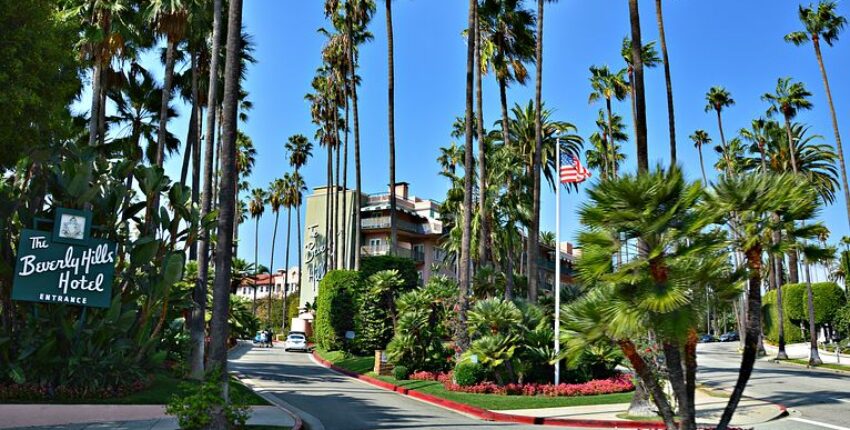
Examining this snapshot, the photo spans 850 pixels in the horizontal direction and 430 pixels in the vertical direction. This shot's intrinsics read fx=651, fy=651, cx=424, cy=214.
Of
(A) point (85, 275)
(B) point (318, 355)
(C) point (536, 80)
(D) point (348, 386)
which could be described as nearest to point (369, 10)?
(C) point (536, 80)

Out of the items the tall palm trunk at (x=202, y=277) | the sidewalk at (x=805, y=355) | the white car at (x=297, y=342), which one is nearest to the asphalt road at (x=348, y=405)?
the tall palm trunk at (x=202, y=277)

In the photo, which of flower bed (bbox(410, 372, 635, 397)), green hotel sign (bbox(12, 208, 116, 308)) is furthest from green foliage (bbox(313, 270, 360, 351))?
green hotel sign (bbox(12, 208, 116, 308))

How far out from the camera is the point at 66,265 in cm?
1537

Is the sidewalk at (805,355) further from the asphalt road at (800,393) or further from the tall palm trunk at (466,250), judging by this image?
the tall palm trunk at (466,250)

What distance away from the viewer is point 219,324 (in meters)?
12.8

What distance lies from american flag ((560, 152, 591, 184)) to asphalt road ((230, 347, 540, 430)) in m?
9.02

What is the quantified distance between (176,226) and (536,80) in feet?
54.1

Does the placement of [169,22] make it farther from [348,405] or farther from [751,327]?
[751,327]

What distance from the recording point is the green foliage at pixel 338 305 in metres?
36.7

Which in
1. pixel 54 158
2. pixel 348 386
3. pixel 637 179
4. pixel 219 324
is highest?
pixel 54 158

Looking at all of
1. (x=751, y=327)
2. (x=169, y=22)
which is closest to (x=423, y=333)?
(x=169, y=22)

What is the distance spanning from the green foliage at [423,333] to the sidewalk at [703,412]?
338 inches

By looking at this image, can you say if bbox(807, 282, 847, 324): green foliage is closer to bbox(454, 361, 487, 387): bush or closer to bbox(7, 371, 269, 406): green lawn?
bbox(454, 361, 487, 387): bush

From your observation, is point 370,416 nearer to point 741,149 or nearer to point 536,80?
point 536,80
